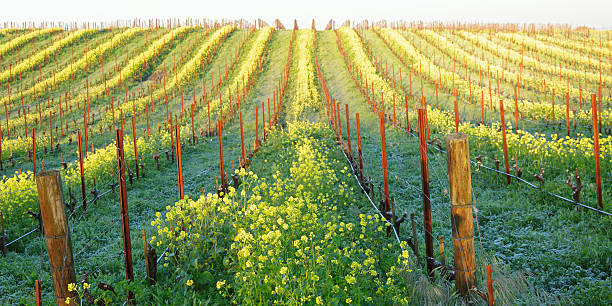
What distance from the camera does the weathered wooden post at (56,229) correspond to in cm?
357

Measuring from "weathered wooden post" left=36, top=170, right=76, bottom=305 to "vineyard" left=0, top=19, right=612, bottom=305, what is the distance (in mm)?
12

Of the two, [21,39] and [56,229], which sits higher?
[21,39]

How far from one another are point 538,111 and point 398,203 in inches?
545

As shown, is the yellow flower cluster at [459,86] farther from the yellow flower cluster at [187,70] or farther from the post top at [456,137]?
the yellow flower cluster at [187,70]

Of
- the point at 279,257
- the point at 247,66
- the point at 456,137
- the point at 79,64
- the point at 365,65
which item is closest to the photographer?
the point at 456,137

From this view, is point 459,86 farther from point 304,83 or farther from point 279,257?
point 279,257

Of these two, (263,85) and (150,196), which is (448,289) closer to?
(150,196)

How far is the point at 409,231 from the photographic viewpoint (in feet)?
22.4

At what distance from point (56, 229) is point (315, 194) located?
4.70 m

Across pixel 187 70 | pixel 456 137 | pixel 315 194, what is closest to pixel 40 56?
pixel 187 70

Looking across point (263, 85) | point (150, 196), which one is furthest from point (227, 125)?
point (150, 196)

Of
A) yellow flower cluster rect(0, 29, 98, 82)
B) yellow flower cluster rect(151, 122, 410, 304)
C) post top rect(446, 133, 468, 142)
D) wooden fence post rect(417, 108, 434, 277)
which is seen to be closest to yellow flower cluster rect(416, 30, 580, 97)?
wooden fence post rect(417, 108, 434, 277)

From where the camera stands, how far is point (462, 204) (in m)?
3.83

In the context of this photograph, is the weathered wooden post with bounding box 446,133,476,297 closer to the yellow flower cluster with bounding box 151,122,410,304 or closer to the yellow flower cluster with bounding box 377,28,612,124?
the yellow flower cluster with bounding box 151,122,410,304
